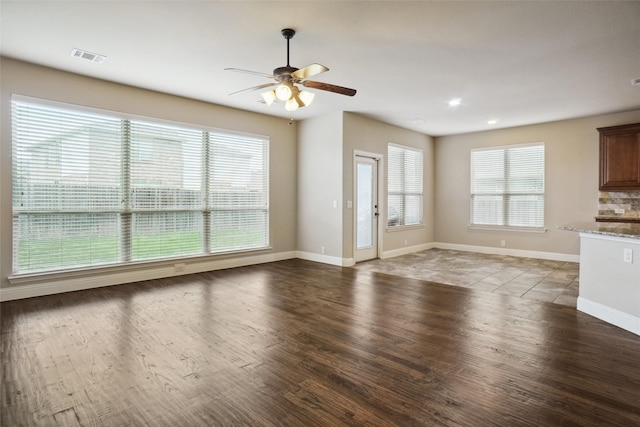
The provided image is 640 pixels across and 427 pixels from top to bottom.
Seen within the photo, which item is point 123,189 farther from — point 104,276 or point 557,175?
point 557,175

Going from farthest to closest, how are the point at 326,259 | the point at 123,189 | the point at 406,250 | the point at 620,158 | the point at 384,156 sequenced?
the point at 406,250
the point at 384,156
the point at 326,259
the point at 620,158
the point at 123,189

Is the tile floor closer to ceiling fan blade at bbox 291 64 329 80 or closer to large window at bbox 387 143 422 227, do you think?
large window at bbox 387 143 422 227

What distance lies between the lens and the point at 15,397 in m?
2.07

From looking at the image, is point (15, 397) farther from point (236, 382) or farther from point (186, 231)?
point (186, 231)

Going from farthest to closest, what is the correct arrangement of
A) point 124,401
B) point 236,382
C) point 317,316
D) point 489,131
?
point 489,131
point 317,316
point 236,382
point 124,401

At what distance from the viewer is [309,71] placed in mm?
3021

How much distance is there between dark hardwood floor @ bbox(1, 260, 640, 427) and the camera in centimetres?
195

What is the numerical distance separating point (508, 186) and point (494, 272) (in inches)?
106

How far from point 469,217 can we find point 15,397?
8.23 meters

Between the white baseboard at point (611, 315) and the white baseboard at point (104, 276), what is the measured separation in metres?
4.98

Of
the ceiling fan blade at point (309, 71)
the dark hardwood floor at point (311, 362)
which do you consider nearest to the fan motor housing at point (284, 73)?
the ceiling fan blade at point (309, 71)

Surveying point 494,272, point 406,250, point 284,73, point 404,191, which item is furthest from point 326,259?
point 284,73

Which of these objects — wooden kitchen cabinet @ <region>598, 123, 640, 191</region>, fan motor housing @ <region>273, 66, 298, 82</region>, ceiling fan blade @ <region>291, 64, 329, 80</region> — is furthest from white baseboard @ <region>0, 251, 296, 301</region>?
wooden kitchen cabinet @ <region>598, 123, 640, 191</region>

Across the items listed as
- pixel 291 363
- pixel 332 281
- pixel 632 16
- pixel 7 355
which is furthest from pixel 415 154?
pixel 7 355
